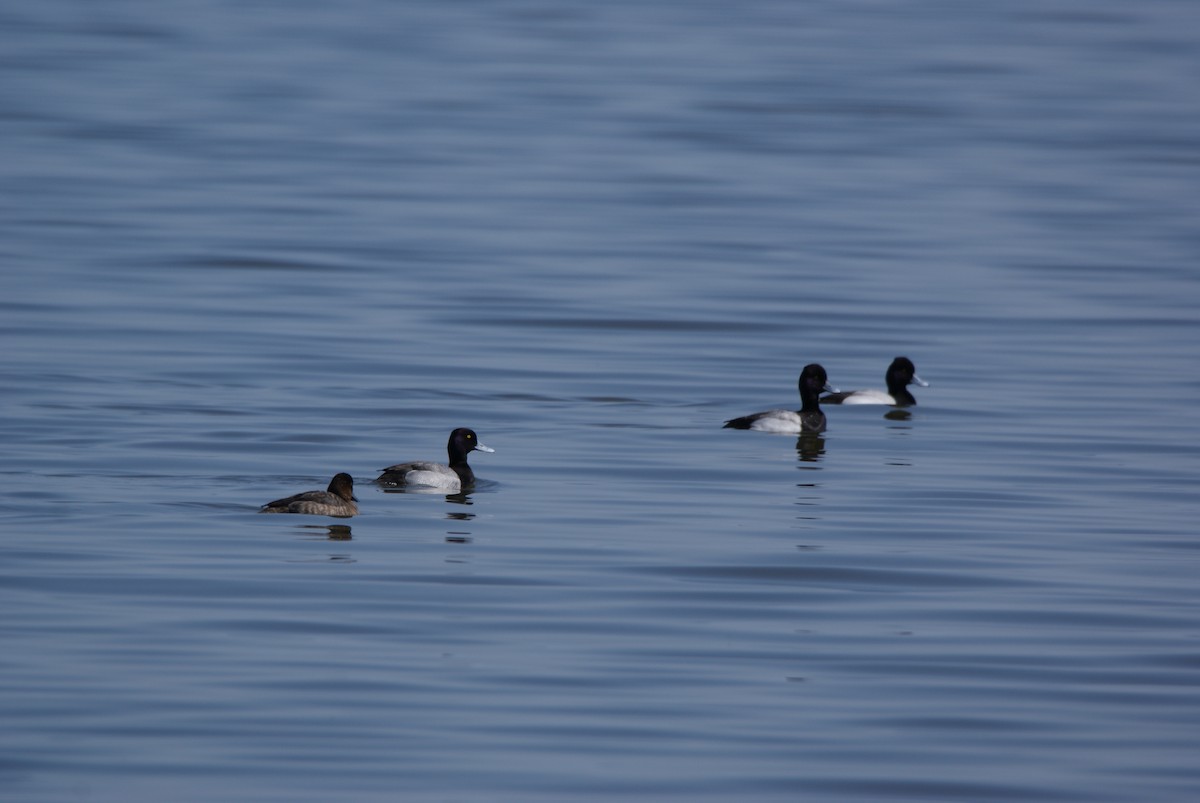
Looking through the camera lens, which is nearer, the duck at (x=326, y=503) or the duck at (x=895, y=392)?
the duck at (x=326, y=503)

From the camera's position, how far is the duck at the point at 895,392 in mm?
20547

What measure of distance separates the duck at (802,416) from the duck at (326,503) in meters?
5.64

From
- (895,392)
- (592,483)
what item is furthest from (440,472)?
(895,392)

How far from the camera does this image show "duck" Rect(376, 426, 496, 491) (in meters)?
15.1

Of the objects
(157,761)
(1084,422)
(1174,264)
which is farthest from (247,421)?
(1174,264)

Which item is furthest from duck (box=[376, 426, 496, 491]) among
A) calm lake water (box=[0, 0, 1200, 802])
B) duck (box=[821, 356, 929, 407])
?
duck (box=[821, 356, 929, 407])

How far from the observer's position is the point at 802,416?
19.2 metres

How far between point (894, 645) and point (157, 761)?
4173 millimetres

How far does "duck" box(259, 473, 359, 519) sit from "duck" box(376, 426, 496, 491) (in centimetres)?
109

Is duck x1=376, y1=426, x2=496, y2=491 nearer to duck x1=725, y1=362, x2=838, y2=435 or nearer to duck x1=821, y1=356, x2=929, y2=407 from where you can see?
duck x1=725, y1=362, x2=838, y2=435

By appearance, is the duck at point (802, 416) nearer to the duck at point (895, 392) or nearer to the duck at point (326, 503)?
the duck at point (895, 392)

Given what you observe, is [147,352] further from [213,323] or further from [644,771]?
[644,771]

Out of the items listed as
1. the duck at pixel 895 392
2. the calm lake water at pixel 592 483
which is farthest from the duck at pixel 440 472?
the duck at pixel 895 392

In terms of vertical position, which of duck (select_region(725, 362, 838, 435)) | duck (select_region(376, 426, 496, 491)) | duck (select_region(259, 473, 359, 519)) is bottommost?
duck (select_region(259, 473, 359, 519))
